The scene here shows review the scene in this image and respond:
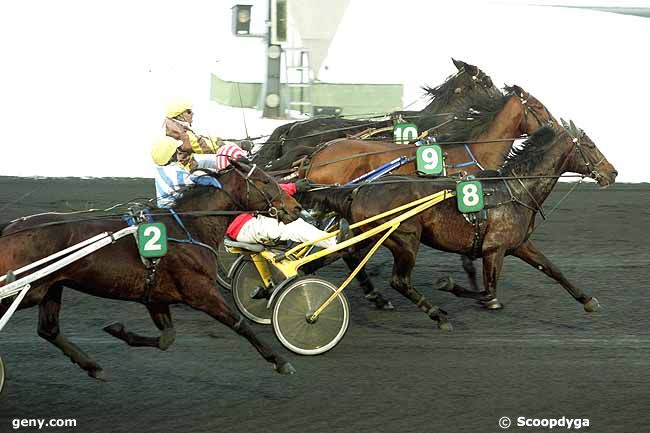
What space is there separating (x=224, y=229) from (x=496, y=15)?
1896cm

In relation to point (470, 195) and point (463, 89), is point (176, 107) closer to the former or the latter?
point (470, 195)

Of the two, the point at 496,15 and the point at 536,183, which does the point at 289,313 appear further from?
the point at 496,15

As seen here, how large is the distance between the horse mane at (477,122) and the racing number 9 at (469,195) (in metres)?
1.93

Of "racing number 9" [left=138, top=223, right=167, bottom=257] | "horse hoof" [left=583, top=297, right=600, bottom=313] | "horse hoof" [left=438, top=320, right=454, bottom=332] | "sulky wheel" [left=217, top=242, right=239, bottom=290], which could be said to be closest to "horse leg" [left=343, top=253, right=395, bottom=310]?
"horse hoof" [left=438, top=320, right=454, bottom=332]

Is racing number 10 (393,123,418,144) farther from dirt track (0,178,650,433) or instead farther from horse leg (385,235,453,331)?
horse leg (385,235,453,331)

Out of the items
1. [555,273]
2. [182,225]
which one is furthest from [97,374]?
[555,273]

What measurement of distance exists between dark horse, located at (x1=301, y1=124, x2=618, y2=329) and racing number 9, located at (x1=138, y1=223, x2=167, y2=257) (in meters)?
1.95

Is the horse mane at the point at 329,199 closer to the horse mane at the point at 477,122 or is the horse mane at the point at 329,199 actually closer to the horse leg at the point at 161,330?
the horse leg at the point at 161,330

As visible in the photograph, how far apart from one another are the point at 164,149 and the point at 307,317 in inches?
66.7

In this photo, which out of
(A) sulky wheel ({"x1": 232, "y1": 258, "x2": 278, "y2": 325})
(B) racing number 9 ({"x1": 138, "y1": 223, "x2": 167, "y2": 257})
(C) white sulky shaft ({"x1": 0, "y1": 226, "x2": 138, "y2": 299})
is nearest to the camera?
(C) white sulky shaft ({"x1": 0, "y1": 226, "x2": 138, "y2": 299})

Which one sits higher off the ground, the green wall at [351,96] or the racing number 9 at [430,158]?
the racing number 9 at [430,158]

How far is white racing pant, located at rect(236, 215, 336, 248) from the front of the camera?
692 centimetres

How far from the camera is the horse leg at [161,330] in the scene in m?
6.51

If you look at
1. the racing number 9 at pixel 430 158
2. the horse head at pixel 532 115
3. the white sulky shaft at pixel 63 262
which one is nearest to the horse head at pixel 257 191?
the white sulky shaft at pixel 63 262
